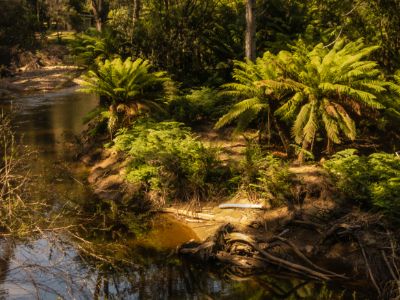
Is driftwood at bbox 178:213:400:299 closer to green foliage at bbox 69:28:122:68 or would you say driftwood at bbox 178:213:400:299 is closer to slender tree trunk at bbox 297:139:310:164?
slender tree trunk at bbox 297:139:310:164

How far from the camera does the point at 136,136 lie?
13211 millimetres

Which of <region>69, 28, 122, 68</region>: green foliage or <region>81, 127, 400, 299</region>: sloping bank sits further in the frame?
<region>69, 28, 122, 68</region>: green foliage

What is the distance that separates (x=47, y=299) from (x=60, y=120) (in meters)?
13.8

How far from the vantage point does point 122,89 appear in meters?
13.4

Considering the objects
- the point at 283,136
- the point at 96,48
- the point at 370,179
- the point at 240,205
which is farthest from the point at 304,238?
the point at 96,48

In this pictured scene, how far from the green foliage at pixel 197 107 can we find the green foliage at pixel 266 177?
122 inches

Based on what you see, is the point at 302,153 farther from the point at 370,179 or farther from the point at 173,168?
the point at 173,168

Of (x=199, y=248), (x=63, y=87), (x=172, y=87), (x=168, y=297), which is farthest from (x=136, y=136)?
(x=63, y=87)

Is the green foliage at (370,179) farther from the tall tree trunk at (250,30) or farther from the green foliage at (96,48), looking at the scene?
the green foliage at (96,48)

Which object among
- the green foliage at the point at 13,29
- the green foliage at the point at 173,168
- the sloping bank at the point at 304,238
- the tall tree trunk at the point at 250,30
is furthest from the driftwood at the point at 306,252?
the green foliage at the point at 13,29

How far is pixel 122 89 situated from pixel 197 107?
7.04 ft

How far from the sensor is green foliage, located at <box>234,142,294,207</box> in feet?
32.3

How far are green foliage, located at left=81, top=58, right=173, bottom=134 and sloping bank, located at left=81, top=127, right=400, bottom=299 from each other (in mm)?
3913

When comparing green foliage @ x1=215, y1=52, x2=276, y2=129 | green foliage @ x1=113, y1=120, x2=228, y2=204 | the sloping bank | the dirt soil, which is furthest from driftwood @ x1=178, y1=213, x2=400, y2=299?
the dirt soil
